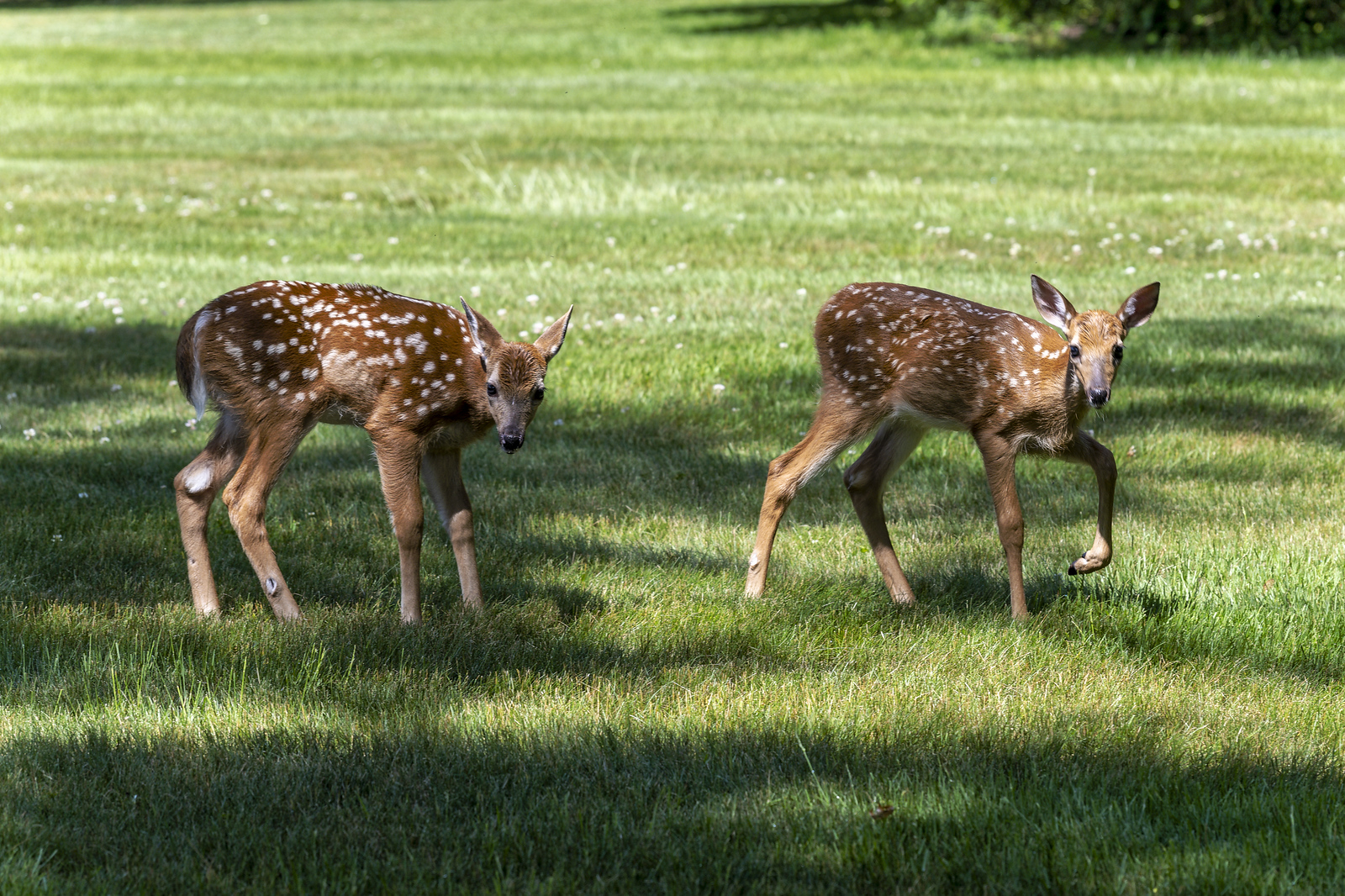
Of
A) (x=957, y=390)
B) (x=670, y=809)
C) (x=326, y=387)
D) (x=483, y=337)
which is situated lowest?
(x=670, y=809)

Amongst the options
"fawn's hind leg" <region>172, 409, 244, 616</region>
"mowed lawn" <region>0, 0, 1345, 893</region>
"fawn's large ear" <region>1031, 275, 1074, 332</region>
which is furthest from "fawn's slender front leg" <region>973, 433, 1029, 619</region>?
"fawn's hind leg" <region>172, 409, 244, 616</region>

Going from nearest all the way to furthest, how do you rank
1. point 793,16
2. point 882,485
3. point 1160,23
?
1. point 882,485
2. point 1160,23
3. point 793,16

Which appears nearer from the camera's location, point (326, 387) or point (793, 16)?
point (326, 387)

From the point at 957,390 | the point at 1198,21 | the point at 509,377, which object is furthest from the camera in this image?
the point at 1198,21

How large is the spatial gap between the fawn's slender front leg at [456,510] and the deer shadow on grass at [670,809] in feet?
3.86

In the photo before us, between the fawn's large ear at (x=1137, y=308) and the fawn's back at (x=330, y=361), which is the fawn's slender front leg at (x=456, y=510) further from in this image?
the fawn's large ear at (x=1137, y=308)

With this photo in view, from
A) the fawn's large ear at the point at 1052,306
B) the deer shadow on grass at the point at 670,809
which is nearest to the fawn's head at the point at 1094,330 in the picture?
the fawn's large ear at the point at 1052,306

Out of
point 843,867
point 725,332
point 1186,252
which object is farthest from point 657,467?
point 1186,252

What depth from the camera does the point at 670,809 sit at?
4312 mm

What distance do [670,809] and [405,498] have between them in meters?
1.93

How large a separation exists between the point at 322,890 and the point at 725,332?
7363 millimetres

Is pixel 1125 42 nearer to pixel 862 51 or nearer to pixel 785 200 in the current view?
pixel 862 51

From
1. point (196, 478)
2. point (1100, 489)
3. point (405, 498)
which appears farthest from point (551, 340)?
point (1100, 489)

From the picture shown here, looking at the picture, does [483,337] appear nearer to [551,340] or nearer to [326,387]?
[551,340]
